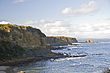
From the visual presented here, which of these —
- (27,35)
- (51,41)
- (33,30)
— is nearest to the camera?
(27,35)

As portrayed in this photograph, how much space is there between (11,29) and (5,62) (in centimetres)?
1744

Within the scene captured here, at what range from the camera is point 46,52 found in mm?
66250

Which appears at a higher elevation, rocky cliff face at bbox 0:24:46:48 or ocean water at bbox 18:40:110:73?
rocky cliff face at bbox 0:24:46:48

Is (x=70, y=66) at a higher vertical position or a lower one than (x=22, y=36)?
lower

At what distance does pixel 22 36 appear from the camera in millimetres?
61062

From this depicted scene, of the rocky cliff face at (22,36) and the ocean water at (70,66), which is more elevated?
the rocky cliff face at (22,36)

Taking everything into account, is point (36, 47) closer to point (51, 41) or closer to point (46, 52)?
point (46, 52)

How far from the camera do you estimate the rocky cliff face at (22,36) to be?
182 feet

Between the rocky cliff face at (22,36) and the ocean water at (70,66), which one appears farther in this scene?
the rocky cliff face at (22,36)

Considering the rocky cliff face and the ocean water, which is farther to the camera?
the rocky cliff face

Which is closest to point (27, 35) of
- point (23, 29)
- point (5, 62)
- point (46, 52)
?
point (23, 29)

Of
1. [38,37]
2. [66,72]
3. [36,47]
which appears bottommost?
[66,72]

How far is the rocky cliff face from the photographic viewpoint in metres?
55.6

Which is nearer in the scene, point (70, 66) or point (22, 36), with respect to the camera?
point (70, 66)
